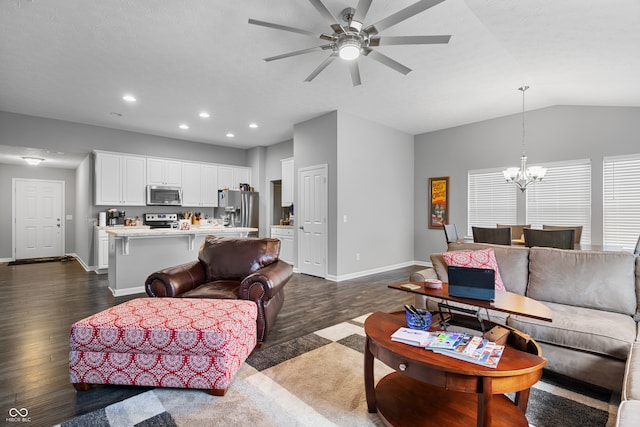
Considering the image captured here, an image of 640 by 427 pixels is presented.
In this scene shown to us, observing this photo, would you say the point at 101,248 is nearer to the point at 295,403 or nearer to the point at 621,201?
the point at 295,403

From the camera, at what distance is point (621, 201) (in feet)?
15.4

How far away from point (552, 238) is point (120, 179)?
24.1 feet

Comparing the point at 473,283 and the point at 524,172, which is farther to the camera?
the point at 524,172

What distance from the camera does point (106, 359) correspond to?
6.46ft

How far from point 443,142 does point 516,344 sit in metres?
5.58

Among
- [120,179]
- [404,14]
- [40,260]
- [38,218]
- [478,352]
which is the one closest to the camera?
[478,352]

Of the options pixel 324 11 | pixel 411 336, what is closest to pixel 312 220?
pixel 324 11

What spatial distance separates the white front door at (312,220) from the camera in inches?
221

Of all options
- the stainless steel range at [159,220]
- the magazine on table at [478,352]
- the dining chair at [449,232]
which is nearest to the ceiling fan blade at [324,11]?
the magazine on table at [478,352]

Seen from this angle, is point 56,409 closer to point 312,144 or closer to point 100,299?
point 100,299

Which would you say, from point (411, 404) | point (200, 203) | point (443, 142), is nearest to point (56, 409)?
point (411, 404)

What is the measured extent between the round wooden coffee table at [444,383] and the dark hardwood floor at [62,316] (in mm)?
1260

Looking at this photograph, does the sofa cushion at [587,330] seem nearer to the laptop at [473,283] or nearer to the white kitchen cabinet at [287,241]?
the laptop at [473,283]

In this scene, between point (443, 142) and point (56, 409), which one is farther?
point (443, 142)
